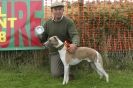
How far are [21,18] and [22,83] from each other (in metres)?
1.74

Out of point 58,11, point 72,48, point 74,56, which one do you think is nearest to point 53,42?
point 72,48

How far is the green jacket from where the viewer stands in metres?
9.19

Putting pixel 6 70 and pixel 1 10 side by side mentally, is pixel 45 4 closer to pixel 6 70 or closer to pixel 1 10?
pixel 1 10

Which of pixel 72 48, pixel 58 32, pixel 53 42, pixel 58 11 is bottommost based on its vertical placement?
pixel 72 48

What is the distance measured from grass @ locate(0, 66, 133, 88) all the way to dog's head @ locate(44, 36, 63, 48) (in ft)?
2.67

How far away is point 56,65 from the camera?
9.38 meters

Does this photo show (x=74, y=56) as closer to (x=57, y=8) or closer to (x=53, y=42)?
(x=53, y=42)

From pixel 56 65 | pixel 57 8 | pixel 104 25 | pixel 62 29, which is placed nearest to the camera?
pixel 57 8

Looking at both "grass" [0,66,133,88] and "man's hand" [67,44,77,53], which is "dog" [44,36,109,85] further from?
"grass" [0,66,133,88]

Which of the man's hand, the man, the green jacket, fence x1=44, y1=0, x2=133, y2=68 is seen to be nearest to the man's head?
the man

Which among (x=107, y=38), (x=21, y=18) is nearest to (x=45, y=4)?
(x=21, y=18)

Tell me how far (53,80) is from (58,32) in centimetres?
107

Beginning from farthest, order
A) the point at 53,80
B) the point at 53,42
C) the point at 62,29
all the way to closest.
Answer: the point at 62,29 → the point at 53,80 → the point at 53,42

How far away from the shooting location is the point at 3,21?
32.0 ft
